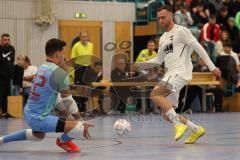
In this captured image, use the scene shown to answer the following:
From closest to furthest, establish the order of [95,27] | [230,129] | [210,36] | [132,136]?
[132,136]
[230,129]
[210,36]
[95,27]

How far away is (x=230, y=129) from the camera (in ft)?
40.3

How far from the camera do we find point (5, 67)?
1769 cm

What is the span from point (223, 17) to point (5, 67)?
9956 mm

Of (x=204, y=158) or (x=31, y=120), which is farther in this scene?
Result: (x=31, y=120)

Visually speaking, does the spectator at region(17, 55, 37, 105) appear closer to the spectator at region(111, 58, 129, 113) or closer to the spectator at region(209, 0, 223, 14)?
the spectator at region(111, 58, 129, 113)

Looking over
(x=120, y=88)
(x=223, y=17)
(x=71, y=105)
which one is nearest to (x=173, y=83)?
(x=71, y=105)

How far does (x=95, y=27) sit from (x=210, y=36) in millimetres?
4290

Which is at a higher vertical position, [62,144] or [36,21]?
[36,21]

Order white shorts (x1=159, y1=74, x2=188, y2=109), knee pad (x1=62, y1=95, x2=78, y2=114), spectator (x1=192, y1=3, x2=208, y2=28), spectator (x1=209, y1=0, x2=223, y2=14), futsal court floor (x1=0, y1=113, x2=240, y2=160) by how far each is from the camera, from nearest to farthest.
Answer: futsal court floor (x1=0, y1=113, x2=240, y2=160) → knee pad (x1=62, y1=95, x2=78, y2=114) → white shorts (x1=159, y1=74, x2=188, y2=109) → spectator (x1=192, y1=3, x2=208, y2=28) → spectator (x1=209, y1=0, x2=223, y2=14)

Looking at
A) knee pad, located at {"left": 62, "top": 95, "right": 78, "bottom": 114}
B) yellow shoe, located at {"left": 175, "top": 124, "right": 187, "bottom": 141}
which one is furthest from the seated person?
knee pad, located at {"left": 62, "top": 95, "right": 78, "bottom": 114}

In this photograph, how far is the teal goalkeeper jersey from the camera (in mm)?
8078

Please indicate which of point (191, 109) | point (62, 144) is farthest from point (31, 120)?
point (191, 109)

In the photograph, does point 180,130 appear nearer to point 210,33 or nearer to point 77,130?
point 77,130

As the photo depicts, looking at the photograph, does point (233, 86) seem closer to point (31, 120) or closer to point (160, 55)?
point (160, 55)
